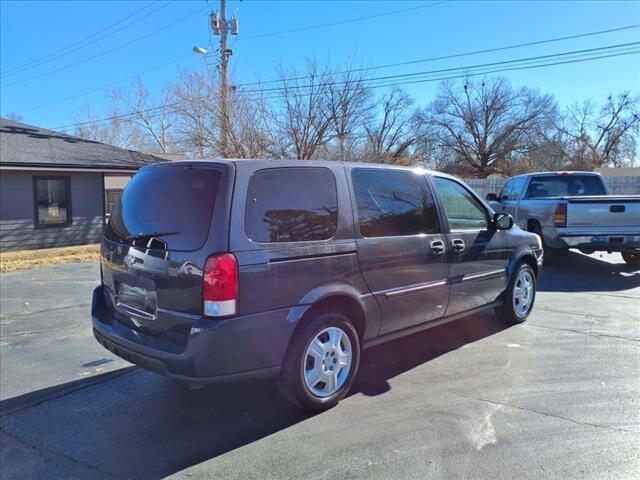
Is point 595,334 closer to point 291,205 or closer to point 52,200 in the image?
point 291,205

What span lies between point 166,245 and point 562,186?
1015 cm

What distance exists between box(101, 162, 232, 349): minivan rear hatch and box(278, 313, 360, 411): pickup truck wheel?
78 cm

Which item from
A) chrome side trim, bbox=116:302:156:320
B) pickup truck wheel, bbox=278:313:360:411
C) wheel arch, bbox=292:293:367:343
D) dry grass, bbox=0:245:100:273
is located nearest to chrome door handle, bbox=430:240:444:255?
wheel arch, bbox=292:293:367:343

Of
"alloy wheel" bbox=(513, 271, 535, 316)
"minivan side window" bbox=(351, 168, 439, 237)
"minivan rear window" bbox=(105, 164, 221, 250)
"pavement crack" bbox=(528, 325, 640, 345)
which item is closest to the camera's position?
"minivan rear window" bbox=(105, 164, 221, 250)

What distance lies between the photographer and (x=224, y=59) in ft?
68.2

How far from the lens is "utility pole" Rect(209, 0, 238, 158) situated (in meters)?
19.1

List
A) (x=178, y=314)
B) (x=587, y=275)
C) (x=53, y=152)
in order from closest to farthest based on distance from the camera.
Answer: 1. (x=178, y=314)
2. (x=587, y=275)
3. (x=53, y=152)

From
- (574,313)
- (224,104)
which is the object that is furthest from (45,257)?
(574,313)

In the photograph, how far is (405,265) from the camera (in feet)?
14.0

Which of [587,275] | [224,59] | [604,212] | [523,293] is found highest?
[224,59]

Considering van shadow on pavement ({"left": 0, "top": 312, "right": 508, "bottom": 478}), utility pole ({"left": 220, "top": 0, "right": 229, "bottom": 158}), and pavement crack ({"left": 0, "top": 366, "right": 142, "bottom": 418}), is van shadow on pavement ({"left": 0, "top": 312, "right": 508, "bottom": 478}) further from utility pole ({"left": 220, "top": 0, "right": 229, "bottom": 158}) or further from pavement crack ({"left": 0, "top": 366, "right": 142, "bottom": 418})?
utility pole ({"left": 220, "top": 0, "right": 229, "bottom": 158})

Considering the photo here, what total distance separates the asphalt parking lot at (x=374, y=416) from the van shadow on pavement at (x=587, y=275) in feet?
8.29

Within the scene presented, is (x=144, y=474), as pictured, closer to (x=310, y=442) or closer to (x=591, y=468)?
(x=310, y=442)

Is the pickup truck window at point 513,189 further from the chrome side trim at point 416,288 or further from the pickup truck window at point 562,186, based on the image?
the chrome side trim at point 416,288
